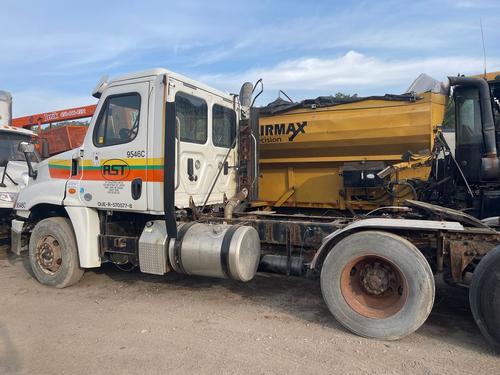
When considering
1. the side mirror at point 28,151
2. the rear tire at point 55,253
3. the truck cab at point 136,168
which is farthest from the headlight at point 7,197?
the rear tire at point 55,253

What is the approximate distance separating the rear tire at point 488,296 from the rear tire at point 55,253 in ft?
16.0

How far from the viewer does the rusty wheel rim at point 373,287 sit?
162 inches

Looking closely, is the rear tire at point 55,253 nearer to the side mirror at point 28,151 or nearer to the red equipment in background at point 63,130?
the side mirror at point 28,151

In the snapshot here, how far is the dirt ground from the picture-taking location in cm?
354

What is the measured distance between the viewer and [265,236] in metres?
5.08

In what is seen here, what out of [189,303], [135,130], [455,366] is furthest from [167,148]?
[455,366]

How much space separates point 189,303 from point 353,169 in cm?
292

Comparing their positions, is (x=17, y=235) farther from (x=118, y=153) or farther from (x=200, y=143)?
(x=200, y=143)

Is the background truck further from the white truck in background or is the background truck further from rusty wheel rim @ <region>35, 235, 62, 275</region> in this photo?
the white truck in background

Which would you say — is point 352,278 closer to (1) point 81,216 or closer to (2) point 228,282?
(2) point 228,282

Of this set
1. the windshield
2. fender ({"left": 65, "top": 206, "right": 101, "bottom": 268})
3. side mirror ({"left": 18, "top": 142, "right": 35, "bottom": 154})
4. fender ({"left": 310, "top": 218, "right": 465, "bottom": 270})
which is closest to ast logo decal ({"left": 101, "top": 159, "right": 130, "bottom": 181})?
fender ({"left": 65, "top": 206, "right": 101, "bottom": 268})

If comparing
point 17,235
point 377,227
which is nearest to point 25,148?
point 17,235

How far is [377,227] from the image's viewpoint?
13.8ft

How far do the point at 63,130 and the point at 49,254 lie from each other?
3078 millimetres
